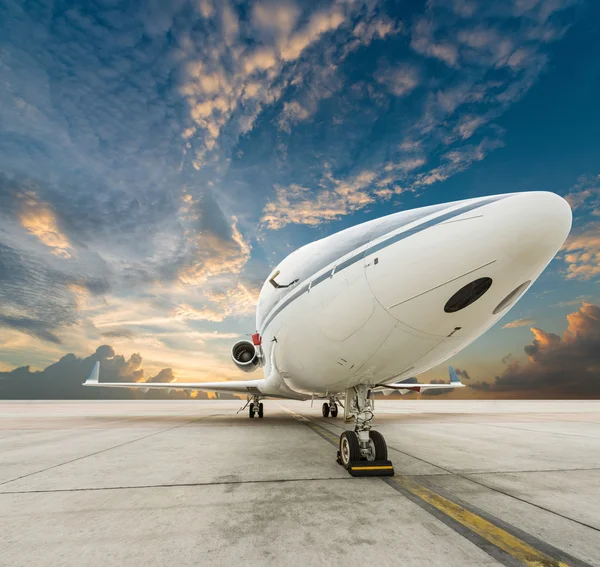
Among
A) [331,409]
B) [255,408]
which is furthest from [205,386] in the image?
[331,409]

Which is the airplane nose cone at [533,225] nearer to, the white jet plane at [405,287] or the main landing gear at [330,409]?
the white jet plane at [405,287]

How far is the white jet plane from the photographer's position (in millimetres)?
3115

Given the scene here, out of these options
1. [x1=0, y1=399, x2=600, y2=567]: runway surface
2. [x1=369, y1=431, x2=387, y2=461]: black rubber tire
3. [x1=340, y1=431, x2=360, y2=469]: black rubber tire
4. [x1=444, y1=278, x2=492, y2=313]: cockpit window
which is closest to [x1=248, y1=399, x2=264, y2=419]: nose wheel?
[x1=0, y1=399, x2=600, y2=567]: runway surface

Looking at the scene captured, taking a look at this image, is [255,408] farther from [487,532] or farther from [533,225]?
[533,225]

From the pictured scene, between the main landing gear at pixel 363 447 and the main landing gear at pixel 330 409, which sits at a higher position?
the main landing gear at pixel 330 409

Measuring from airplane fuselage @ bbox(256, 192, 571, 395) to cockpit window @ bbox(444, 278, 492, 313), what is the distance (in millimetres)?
10

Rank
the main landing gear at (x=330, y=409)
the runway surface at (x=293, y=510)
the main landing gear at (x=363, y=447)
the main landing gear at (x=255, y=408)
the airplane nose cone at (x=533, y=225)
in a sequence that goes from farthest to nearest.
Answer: the main landing gear at (x=330, y=409) < the main landing gear at (x=255, y=408) < the main landing gear at (x=363, y=447) < the airplane nose cone at (x=533, y=225) < the runway surface at (x=293, y=510)

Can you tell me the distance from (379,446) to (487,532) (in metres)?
2.29

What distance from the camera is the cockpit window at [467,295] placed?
3.31 metres

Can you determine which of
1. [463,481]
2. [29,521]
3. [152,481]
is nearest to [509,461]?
[463,481]

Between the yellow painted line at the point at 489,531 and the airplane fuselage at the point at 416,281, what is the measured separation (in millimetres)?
1487

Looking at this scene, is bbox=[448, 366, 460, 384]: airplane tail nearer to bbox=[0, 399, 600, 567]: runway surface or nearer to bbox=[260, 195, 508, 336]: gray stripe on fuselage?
bbox=[0, 399, 600, 567]: runway surface

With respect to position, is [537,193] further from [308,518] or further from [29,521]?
[29,521]

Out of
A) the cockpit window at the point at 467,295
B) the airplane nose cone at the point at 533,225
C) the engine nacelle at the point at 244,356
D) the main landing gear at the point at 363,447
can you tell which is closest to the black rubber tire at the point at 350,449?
the main landing gear at the point at 363,447
